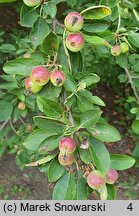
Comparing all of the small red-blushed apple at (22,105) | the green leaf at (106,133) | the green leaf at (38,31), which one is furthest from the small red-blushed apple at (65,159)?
the small red-blushed apple at (22,105)

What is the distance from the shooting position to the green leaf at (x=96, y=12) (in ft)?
3.55

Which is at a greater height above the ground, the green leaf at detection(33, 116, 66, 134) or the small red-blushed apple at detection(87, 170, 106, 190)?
the green leaf at detection(33, 116, 66, 134)

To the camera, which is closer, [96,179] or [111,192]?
[96,179]

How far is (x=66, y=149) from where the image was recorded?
3.10ft

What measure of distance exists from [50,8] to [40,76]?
26 cm

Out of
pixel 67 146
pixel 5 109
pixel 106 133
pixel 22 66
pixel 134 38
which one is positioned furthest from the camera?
pixel 5 109

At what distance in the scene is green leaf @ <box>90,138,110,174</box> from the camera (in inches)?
39.1

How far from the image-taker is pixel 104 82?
4.23 m

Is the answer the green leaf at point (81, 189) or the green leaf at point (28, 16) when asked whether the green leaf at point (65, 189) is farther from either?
the green leaf at point (28, 16)

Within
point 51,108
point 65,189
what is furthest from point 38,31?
point 65,189

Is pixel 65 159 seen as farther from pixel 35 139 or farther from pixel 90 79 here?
pixel 90 79

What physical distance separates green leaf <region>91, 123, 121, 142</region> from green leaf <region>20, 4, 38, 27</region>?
1.39 ft

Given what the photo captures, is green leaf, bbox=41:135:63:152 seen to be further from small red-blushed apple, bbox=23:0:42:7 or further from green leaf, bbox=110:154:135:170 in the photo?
small red-blushed apple, bbox=23:0:42:7

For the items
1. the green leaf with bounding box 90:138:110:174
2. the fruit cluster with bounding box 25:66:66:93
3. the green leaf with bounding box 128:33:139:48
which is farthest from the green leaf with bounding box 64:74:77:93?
the green leaf with bounding box 128:33:139:48
